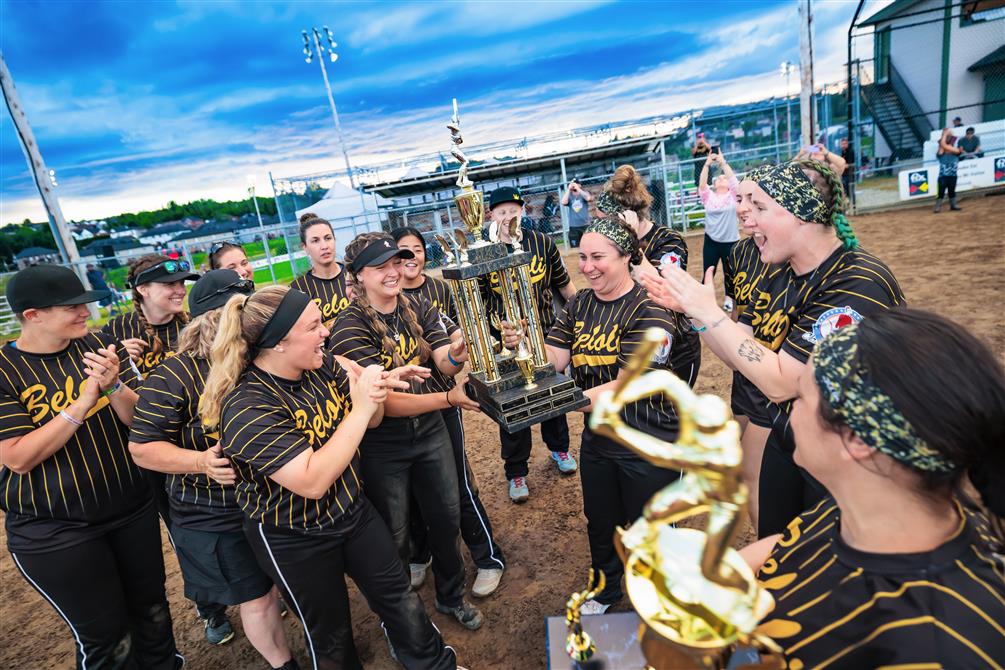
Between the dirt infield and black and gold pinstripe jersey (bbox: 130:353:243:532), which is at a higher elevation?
black and gold pinstripe jersey (bbox: 130:353:243:532)

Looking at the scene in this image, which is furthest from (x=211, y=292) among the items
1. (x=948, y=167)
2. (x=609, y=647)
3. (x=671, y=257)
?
(x=948, y=167)

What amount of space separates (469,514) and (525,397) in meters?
1.36

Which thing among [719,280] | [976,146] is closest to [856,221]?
[976,146]

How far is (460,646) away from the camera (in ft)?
9.84

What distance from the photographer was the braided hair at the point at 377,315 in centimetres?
288

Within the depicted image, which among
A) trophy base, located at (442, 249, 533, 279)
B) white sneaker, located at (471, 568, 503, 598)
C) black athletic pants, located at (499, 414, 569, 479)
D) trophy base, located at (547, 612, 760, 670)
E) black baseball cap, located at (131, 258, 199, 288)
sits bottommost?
white sneaker, located at (471, 568, 503, 598)

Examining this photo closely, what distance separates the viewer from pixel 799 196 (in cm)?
210

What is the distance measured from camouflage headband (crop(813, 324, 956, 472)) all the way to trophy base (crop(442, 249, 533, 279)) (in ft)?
4.63

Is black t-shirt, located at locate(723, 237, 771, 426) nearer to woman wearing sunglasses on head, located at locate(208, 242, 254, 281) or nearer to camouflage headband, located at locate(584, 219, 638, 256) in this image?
camouflage headband, located at locate(584, 219, 638, 256)

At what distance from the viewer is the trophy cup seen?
231cm

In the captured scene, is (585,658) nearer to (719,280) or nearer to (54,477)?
(54,477)

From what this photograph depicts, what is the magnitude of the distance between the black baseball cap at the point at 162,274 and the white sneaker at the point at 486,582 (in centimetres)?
275

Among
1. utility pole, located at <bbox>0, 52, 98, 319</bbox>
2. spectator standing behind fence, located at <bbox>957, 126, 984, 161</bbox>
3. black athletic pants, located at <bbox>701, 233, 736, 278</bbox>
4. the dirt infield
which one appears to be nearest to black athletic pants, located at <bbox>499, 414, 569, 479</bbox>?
the dirt infield

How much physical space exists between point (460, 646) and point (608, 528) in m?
1.15
